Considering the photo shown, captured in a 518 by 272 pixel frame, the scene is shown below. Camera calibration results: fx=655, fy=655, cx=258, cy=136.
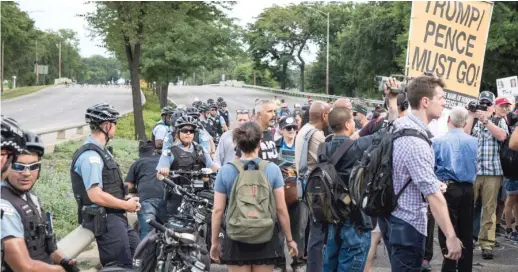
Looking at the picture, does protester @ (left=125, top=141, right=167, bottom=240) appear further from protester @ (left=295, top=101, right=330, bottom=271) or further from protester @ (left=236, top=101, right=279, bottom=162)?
protester @ (left=295, top=101, right=330, bottom=271)

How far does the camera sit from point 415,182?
4.29 m

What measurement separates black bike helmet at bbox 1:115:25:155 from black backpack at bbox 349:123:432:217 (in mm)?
2334

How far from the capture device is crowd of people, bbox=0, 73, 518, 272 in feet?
12.4

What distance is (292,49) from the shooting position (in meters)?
99.0

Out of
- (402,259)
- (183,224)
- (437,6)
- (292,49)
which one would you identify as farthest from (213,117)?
(292,49)

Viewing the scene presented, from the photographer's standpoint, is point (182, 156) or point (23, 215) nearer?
point (23, 215)

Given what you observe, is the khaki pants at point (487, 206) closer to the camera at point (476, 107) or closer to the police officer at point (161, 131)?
A: the camera at point (476, 107)

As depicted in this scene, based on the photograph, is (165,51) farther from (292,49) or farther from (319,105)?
(292,49)

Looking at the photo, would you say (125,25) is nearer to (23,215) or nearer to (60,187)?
(60,187)

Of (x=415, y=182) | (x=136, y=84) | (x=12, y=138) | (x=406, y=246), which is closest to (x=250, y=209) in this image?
(x=406, y=246)

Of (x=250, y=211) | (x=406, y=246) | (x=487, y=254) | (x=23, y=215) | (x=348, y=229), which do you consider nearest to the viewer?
(x=23, y=215)

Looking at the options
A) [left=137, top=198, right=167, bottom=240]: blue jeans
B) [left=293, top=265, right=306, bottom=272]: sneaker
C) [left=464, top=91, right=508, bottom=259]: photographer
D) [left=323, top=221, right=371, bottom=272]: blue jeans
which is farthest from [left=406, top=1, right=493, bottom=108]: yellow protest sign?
[left=323, top=221, right=371, bottom=272]: blue jeans

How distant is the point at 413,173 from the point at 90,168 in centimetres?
250

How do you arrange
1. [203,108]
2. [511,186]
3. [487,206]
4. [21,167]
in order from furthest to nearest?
[203,108] → [511,186] → [487,206] → [21,167]
